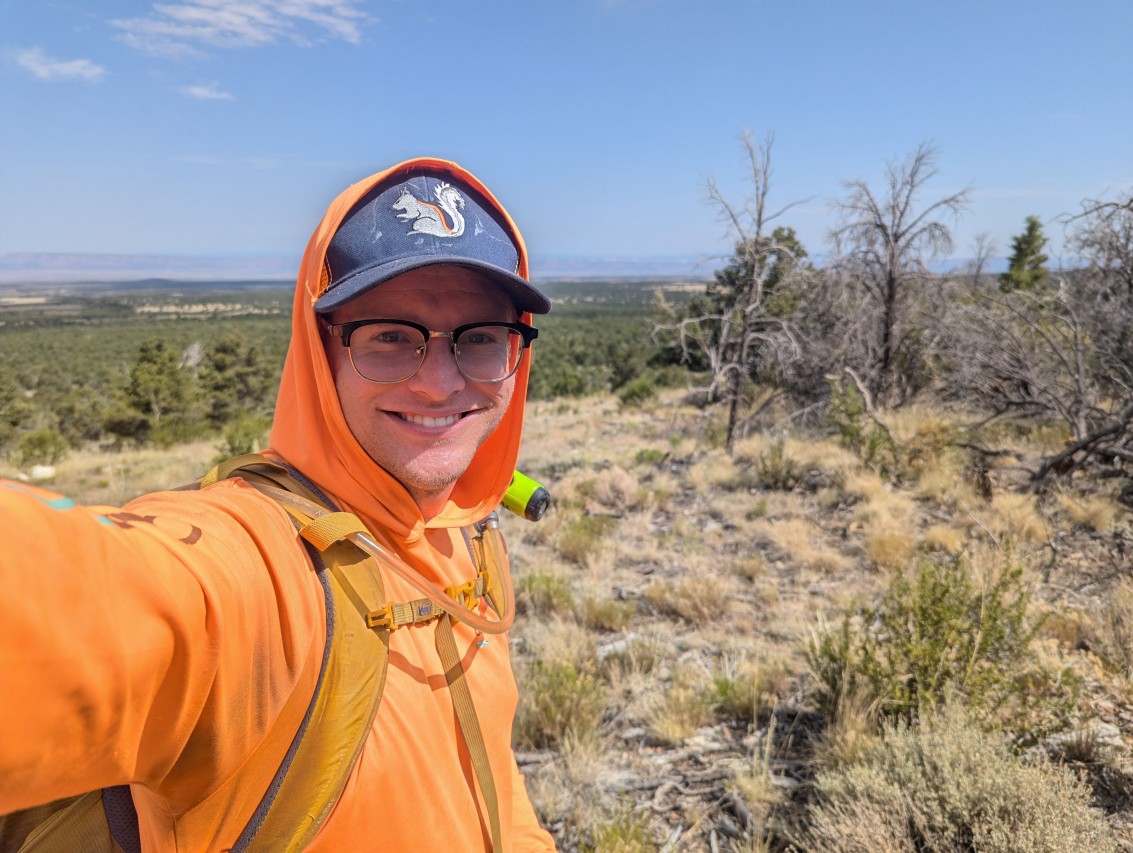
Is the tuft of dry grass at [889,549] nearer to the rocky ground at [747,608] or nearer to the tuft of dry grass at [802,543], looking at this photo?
the rocky ground at [747,608]

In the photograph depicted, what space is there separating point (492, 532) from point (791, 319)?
11253 millimetres

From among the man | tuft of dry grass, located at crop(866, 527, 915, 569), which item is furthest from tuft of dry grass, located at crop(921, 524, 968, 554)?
the man

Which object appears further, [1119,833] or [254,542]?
[1119,833]

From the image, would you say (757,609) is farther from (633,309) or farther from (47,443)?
(633,309)

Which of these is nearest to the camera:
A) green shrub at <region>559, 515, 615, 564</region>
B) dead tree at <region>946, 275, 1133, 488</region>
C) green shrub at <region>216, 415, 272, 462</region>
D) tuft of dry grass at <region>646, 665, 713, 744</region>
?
tuft of dry grass at <region>646, 665, 713, 744</region>

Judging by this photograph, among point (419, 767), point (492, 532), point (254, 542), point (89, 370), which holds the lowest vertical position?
point (89, 370)

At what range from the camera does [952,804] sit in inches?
86.3

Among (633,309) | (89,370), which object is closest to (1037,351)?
(89,370)

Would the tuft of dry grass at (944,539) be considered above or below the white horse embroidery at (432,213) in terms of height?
below

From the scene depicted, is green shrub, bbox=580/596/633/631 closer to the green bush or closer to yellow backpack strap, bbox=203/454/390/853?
the green bush

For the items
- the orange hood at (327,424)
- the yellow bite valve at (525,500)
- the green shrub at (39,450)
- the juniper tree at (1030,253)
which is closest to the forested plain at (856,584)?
the green shrub at (39,450)

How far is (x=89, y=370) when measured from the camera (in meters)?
43.1

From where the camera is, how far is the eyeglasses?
1.22 metres

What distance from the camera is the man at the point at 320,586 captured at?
0.55 meters
